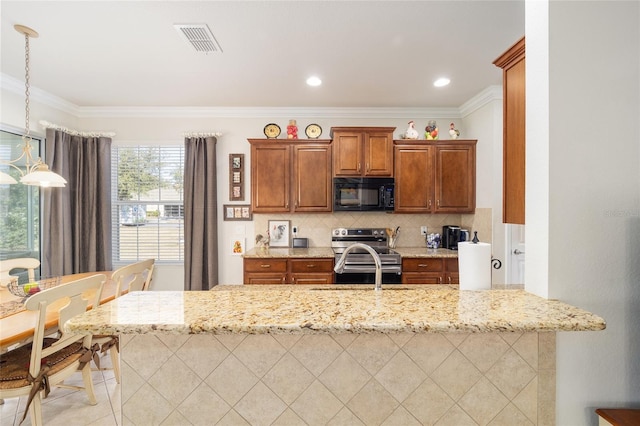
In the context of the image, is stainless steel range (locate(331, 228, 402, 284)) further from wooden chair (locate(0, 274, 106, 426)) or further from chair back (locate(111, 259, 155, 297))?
wooden chair (locate(0, 274, 106, 426))

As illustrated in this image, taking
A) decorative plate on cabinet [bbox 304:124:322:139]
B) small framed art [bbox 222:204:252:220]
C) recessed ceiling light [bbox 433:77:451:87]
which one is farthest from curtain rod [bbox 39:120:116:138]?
recessed ceiling light [bbox 433:77:451:87]

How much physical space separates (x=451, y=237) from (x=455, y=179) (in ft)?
2.29

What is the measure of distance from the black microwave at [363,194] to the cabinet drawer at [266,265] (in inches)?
35.7

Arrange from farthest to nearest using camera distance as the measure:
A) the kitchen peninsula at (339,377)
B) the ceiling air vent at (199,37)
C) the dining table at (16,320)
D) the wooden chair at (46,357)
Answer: the ceiling air vent at (199,37), the wooden chair at (46,357), the dining table at (16,320), the kitchen peninsula at (339,377)

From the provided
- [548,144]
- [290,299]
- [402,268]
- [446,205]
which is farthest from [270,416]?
[446,205]

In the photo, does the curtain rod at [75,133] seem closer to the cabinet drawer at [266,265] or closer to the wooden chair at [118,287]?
the wooden chair at [118,287]

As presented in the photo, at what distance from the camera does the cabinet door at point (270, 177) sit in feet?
12.8

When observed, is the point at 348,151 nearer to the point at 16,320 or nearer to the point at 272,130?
the point at 272,130

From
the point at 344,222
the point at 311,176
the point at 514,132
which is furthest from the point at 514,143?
the point at 344,222

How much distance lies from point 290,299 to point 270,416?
33 centimetres

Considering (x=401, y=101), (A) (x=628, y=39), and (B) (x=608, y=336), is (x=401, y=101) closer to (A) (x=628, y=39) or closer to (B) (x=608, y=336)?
(A) (x=628, y=39)

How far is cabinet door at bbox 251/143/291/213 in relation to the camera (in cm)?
390

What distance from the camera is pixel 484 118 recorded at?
12.2ft

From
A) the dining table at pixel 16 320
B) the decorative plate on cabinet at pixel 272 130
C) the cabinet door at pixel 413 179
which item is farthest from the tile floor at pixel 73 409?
the cabinet door at pixel 413 179
